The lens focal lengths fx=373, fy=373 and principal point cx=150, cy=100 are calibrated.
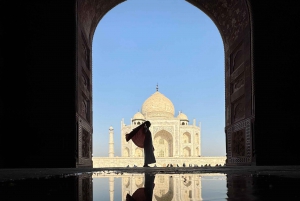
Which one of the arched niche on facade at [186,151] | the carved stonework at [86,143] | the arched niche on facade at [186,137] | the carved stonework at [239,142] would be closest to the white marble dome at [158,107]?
the arched niche on facade at [186,137]

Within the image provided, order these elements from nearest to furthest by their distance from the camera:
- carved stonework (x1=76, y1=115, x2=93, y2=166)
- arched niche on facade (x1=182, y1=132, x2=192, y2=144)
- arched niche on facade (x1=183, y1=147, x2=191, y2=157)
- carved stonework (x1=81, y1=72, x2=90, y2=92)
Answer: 1. carved stonework (x1=76, y1=115, x2=93, y2=166)
2. carved stonework (x1=81, y1=72, x2=90, y2=92)
3. arched niche on facade (x1=182, y1=132, x2=192, y2=144)
4. arched niche on facade (x1=183, y1=147, x2=191, y2=157)

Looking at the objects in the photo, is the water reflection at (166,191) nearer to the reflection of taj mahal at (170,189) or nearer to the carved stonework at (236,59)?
the reflection of taj mahal at (170,189)

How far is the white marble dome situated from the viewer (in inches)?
1289

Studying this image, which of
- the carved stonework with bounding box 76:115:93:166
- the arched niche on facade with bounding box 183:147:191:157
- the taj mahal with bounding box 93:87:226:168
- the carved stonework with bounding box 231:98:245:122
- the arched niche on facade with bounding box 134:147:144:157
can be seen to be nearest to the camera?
the carved stonework with bounding box 76:115:93:166

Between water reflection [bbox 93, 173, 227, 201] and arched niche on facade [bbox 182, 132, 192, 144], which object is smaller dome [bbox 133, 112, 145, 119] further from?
water reflection [bbox 93, 173, 227, 201]

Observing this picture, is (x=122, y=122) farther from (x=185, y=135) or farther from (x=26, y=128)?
(x=26, y=128)

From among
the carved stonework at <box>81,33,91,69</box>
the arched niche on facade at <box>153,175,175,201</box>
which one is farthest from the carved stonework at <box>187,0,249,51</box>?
the arched niche on facade at <box>153,175,175,201</box>

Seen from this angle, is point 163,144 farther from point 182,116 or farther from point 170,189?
point 170,189

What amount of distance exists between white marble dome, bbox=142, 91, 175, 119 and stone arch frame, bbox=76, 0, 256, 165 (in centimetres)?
2268

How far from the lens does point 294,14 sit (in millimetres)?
7652

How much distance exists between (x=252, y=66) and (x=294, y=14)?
1.39m

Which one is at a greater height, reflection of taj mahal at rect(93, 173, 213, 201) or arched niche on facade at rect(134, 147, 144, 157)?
reflection of taj mahal at rect(93, 173, 213, 201)

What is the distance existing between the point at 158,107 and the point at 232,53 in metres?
23.7

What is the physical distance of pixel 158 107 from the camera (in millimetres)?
33062
